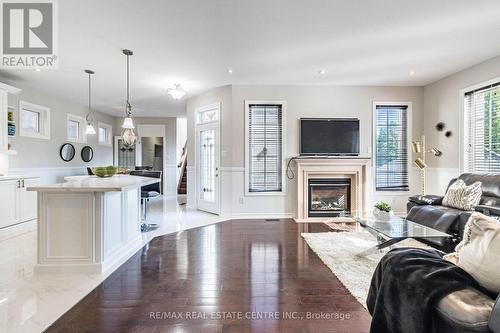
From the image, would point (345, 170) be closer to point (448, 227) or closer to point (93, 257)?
point (448, 227)

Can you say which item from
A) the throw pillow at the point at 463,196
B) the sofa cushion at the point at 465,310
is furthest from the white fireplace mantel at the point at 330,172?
the sofa cushion at the point at 465,310

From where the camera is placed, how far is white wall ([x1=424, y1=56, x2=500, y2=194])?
4.26 metres

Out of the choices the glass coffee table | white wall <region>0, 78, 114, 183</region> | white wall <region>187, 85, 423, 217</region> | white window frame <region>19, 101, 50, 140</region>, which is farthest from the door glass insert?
white window frame <region>19, 101, 50, 140</region>

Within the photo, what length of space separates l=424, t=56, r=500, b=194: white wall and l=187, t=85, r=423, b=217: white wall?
218 mm

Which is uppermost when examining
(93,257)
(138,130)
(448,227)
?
(138,130)

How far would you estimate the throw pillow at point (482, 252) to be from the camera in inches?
40.7

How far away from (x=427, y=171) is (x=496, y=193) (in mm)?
2028

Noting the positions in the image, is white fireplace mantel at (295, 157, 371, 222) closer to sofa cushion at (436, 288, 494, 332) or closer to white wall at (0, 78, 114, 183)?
sofa cushion at (436, 288, 494, 332)

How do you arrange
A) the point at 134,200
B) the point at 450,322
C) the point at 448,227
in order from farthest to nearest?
the point at 134,200, the point at 448,227, the point at 450,322

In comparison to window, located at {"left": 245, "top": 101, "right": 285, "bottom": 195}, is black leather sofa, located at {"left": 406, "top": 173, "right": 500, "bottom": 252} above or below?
below

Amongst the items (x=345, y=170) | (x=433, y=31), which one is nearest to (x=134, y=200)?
(x=345, y=170)

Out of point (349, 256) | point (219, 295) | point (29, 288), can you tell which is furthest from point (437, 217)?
point (29, 288)

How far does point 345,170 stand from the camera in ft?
16.7

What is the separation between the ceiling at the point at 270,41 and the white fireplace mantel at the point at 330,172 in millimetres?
1573
